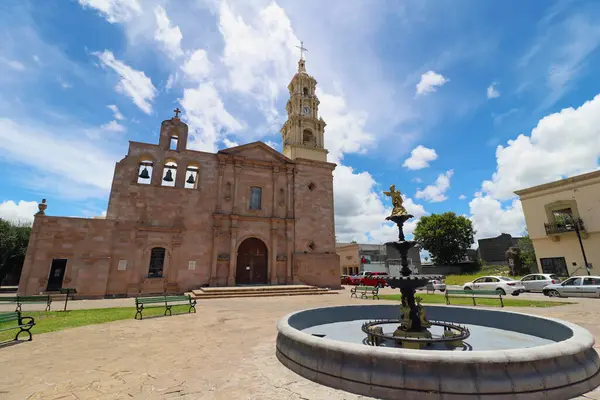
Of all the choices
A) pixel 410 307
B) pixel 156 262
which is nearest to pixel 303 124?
pixel 156 262

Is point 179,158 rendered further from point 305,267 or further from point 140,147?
point 305,267

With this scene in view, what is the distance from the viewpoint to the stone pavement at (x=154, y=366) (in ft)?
13.4

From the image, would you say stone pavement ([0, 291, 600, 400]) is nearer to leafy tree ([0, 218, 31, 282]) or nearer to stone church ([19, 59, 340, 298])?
stone church ([19, 59, 340, 298])

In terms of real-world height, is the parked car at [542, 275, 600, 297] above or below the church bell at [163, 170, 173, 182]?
below

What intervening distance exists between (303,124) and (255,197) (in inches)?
410

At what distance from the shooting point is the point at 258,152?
976 inches

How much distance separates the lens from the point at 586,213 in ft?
74.5

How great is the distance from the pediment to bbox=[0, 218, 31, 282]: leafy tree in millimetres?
29389

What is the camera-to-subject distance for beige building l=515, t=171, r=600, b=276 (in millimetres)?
22422

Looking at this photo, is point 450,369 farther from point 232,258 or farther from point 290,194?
point 290,194

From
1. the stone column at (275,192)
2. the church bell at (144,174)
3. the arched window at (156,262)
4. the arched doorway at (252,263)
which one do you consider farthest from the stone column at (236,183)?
the church bell at (144,174)

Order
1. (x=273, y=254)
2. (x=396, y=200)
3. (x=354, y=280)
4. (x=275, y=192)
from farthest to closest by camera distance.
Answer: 1. (x=354, y=280)
2. (x=275, y=192)
3. (x=273, y=254)
4. (x=396, y=200)

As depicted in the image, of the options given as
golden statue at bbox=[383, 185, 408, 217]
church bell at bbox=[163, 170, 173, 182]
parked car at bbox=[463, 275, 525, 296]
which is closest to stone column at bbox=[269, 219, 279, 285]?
church bell at bbox=[163, 170, 173, 182]

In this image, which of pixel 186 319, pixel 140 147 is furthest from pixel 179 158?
pixel 186 319
